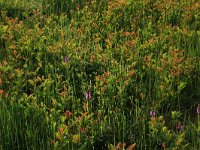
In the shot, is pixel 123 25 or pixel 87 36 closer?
pixel 87 36

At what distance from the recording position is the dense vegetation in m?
3.34

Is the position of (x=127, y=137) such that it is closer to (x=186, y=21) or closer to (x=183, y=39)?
(x=183, y=39)

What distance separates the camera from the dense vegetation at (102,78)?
3.34 m

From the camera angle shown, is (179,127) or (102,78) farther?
(102,78)

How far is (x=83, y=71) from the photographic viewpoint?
4656 mm

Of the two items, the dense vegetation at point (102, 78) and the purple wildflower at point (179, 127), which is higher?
the dense vegetation at point (102, 78)

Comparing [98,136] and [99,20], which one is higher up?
[99,20]

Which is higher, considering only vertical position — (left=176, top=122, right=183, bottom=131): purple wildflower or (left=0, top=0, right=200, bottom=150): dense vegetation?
(left=0, top=0, right=200, bottom=150): dense vegetation

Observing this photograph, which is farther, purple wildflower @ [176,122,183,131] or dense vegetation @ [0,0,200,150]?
purple wildflower @ [176,122,183,131]

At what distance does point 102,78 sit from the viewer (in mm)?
4133

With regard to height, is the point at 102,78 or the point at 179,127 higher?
the point at 102,78

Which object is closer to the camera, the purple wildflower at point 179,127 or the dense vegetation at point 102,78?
the dense vegetation at point 102,78

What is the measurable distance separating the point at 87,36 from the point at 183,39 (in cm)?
133

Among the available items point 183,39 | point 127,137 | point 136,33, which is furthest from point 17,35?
point 127,137
